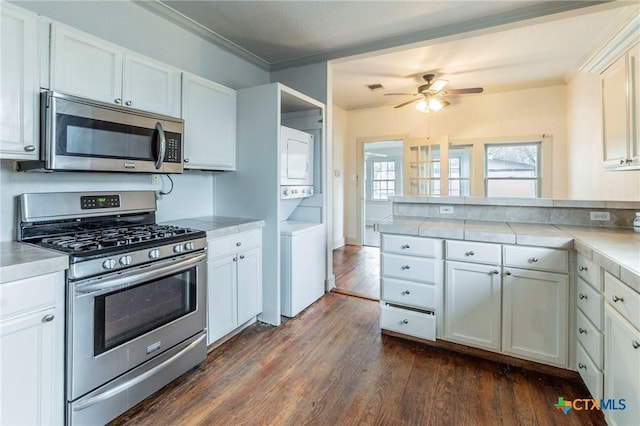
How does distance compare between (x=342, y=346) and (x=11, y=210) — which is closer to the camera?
(x=11, y=210)

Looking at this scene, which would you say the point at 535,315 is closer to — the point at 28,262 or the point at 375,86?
the point at 28,262

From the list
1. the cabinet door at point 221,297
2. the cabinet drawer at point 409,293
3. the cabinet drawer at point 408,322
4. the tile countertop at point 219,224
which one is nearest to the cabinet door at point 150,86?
the tile countertop at point 219,224

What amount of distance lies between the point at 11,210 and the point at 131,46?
141 centimetres

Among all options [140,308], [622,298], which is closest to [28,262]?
[140,308]

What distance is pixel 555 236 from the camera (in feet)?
6.35

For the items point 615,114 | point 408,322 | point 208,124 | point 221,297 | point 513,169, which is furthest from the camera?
point 513,169

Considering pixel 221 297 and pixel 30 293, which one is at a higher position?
pixel 30 293

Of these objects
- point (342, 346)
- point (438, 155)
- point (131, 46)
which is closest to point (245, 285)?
point (342, 346)

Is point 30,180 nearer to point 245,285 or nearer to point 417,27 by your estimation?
point 245,285

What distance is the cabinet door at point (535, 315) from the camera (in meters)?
1.93

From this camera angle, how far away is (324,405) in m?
1.77

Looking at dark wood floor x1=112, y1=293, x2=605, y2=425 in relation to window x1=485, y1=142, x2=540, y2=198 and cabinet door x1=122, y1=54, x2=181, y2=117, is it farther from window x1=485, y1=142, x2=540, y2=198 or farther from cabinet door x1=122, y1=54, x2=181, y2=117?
window x1=485, y1=142, x2=540, y2=198

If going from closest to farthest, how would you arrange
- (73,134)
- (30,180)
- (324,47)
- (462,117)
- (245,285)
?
1. (73,134)
2. (30,180)
3. (245,285)
4. (324,47)
5. (462,117)

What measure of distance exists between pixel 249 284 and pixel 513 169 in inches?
184
